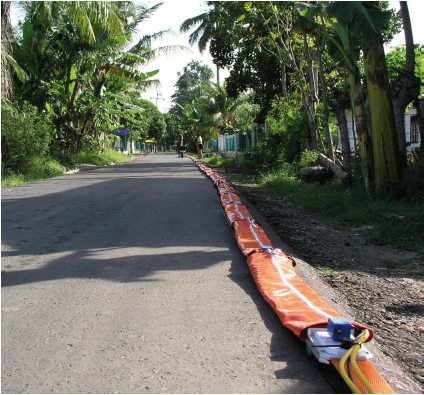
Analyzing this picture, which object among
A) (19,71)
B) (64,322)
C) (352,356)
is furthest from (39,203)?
(19,71)

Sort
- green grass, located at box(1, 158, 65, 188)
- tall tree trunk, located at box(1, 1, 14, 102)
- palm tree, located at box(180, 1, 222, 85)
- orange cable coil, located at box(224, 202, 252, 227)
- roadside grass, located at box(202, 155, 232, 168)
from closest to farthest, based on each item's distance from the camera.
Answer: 1. orange cable coil, located at box(224, 202, 252, 227)
2. green grass, located at box(1, 158, 65, 188)
3. tall tree trunk, located at box(1, 1, 14, 102)
4. roadside grass, located at box(202, 155, 232, 168)
5. palm tree, located at box(180, 1, 222, 85)

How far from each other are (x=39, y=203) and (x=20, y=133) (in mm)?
6687

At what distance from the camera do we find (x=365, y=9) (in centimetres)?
677

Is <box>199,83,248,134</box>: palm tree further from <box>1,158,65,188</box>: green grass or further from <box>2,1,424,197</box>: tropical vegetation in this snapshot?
<box>1,158,65,188</box>: green grass

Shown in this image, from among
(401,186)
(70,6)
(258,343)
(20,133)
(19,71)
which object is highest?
(70,6)

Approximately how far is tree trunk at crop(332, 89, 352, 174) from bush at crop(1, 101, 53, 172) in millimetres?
9780

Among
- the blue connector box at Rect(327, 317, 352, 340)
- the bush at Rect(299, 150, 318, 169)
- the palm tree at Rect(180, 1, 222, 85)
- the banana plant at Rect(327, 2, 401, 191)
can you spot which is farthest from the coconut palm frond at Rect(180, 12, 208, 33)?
the blue connector box at Rect(327, 317, 352, 340)

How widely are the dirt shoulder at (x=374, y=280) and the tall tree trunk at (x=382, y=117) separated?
1.60m

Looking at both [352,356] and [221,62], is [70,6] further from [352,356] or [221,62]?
[352,356]

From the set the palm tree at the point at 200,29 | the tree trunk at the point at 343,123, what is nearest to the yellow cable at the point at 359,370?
the tree trunk at the point at 343,123

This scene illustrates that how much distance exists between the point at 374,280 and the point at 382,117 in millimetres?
4241

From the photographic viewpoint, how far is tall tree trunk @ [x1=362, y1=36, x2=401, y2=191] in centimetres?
743

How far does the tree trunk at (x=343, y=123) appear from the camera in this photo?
948 cm

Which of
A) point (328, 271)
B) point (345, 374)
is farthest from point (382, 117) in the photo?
point (345, 374)
